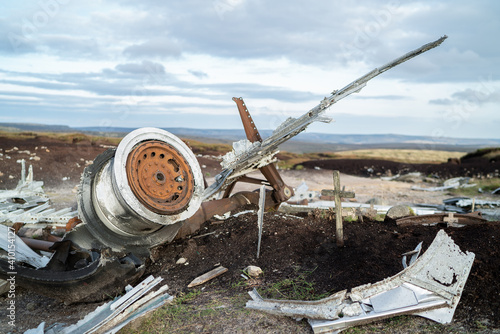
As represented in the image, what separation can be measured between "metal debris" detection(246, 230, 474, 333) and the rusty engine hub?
101 inches

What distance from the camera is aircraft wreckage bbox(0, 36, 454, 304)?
6.27 meters

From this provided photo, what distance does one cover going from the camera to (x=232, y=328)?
513cm

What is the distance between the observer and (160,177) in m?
6.94

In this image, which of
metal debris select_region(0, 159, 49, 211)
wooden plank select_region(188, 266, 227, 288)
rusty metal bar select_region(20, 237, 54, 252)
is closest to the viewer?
wooden plank select_region(188, 266, 227, 288)

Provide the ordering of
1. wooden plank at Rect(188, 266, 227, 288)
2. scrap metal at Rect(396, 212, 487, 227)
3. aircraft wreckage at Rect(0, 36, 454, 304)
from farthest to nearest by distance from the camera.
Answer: scrap metal at Rect(396, 212, 487, 227) < wooden plank at Rect(188, 266, 227, 288) < aircraft wreckage at Rect(0, 36, 454, 304)

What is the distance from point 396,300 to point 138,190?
13.5 feet

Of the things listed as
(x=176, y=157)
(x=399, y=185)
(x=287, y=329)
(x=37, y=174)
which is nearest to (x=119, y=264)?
(x=176, y=157)

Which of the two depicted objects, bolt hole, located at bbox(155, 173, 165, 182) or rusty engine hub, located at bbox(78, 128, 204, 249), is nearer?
rusty engine hub, located at bbox(78, 128, 204, 249)

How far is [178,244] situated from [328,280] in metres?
Result: 3.23

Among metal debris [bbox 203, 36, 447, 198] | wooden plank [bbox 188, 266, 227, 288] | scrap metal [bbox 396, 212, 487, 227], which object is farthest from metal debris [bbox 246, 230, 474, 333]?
scrap metal [bbox 396, 212, 487, 227]

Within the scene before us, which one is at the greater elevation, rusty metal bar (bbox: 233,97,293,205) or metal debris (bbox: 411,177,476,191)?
rusty metal bar (bbox: 233,97,293,205)

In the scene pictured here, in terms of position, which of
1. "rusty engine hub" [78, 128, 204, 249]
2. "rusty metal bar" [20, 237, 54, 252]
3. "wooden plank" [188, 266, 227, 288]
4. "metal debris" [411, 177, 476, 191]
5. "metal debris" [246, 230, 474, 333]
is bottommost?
"metal debris" [411, 177, 476, 191]

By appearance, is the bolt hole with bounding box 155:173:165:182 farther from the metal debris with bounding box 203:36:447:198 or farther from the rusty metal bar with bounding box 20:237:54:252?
the rusty metal bar with bounding box 20:237:54:252

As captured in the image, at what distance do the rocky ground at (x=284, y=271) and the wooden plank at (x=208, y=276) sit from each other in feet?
0.29
